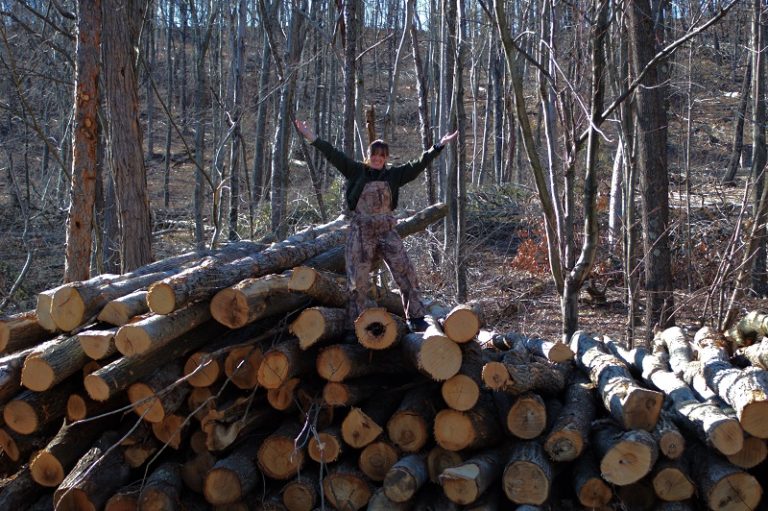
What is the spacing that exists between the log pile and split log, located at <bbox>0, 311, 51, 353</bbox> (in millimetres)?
17

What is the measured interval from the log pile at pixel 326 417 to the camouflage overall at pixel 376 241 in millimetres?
608

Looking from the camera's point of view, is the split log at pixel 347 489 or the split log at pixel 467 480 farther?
the split log at pixel 347 489

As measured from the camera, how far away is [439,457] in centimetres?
491

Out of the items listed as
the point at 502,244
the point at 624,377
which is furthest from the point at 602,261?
the point at 624,377

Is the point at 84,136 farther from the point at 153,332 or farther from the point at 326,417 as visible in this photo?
the point at 326,417

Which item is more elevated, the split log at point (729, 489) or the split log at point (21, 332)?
the split log at point (21, 332)

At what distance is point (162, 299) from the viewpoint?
487 cm

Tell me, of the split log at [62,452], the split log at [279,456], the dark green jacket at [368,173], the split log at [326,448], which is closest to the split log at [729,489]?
the split log at [326,448]

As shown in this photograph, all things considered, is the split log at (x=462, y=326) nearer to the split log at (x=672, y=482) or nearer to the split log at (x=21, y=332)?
the split log at (x=672, y=482)

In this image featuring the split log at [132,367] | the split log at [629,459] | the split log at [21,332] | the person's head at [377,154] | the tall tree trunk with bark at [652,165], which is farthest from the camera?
the tall tree trunk with bark at [652,165]

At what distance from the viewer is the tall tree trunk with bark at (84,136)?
8.19m

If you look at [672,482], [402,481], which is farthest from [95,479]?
[672,482]

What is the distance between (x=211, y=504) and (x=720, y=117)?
30.9m

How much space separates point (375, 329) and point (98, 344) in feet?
5.93
